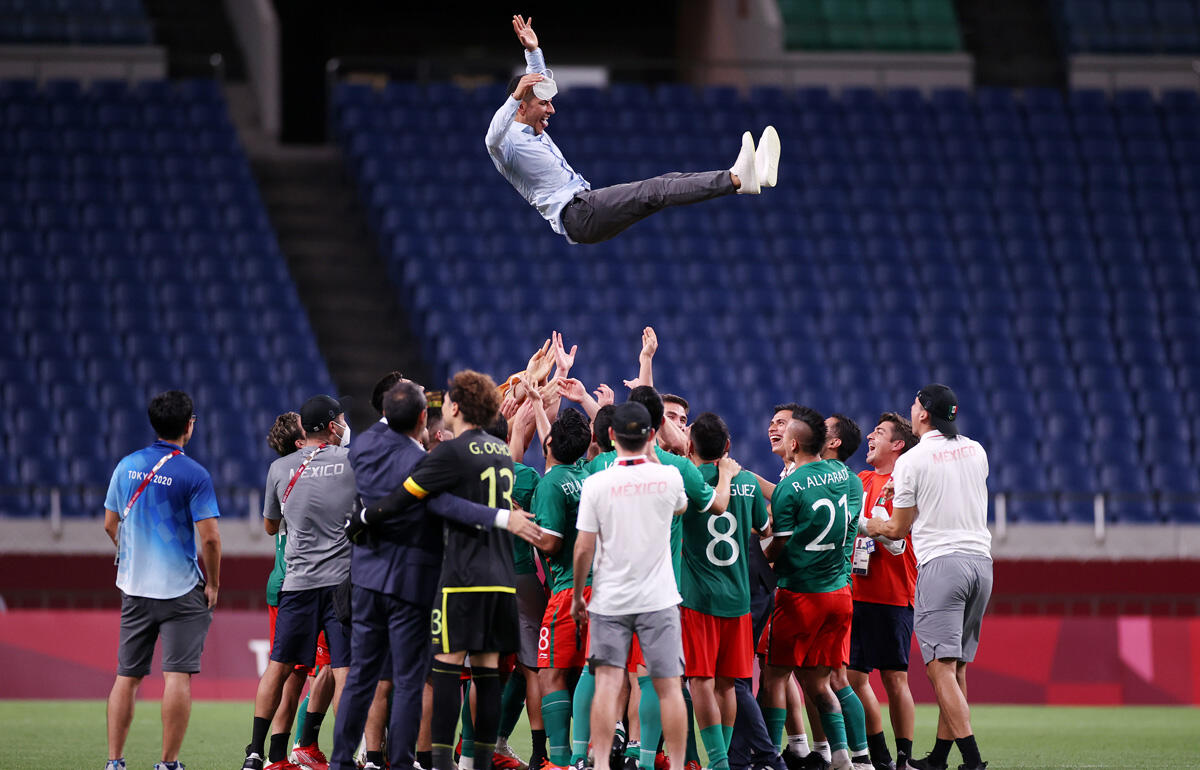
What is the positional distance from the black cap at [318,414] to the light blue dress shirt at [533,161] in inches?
70.3

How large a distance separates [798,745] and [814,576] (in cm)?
122

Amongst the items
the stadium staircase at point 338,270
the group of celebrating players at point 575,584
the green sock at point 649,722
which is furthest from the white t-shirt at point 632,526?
the stadium staircase at point 338,270

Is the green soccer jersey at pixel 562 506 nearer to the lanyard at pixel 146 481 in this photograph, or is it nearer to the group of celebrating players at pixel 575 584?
the group of celebrating players at pixel 575 584

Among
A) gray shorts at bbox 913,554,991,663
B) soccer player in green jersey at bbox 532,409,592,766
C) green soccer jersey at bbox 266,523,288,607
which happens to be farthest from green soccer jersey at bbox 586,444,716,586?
green soccer jersey at bbox 266,523,288,607

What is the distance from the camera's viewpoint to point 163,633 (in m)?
7.73

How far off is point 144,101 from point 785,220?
9.46 metres

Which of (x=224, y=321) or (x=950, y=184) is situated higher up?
(x=950, y=184)

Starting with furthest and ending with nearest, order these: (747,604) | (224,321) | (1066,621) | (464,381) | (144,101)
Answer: (144,101), (224,321), (1066,621), (747,604), (464,381)

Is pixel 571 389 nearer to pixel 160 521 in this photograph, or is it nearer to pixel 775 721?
pixel 775 721

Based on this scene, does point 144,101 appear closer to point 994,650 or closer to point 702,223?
point 702,223

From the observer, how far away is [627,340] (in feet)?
60.1

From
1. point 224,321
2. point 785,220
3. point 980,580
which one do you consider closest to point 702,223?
point 785,220

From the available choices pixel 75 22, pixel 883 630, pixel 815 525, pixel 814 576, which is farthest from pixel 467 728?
pixel 75 22

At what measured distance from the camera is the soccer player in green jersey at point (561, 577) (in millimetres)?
7965
